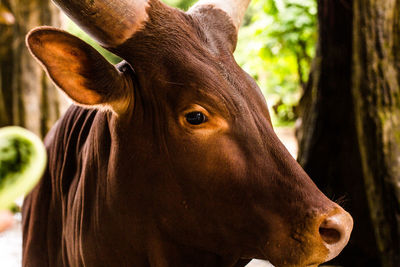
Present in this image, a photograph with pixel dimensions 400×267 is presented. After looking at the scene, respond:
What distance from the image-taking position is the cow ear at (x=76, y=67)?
1.85 m

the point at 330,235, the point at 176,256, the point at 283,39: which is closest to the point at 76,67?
the point at 176,256

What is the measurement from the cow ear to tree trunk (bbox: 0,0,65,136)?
21.2ft

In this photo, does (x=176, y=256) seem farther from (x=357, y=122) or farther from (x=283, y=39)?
(x=283, y=39)

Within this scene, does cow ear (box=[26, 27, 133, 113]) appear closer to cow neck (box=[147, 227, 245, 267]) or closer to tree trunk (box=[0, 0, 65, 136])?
cow neck (box=[147, 227, 245, 267])

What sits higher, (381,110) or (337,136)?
(381,110)

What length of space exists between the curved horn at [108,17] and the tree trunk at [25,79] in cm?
648

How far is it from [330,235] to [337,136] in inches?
112

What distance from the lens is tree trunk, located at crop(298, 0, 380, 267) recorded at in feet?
13.9

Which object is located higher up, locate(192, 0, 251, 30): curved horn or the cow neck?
locate(192, 0, 251, 30): curved horn

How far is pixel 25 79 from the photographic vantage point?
7.87 metres

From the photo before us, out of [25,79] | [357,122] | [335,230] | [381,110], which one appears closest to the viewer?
[335,230]

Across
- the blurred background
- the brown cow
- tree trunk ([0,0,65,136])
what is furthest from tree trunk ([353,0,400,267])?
tree trunk ([0,0,65,136])

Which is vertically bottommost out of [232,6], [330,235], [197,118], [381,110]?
[330,235]

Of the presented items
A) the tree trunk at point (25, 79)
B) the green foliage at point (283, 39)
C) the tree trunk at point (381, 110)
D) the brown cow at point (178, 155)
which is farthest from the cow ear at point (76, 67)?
the tree trunk at point (25, 79)
